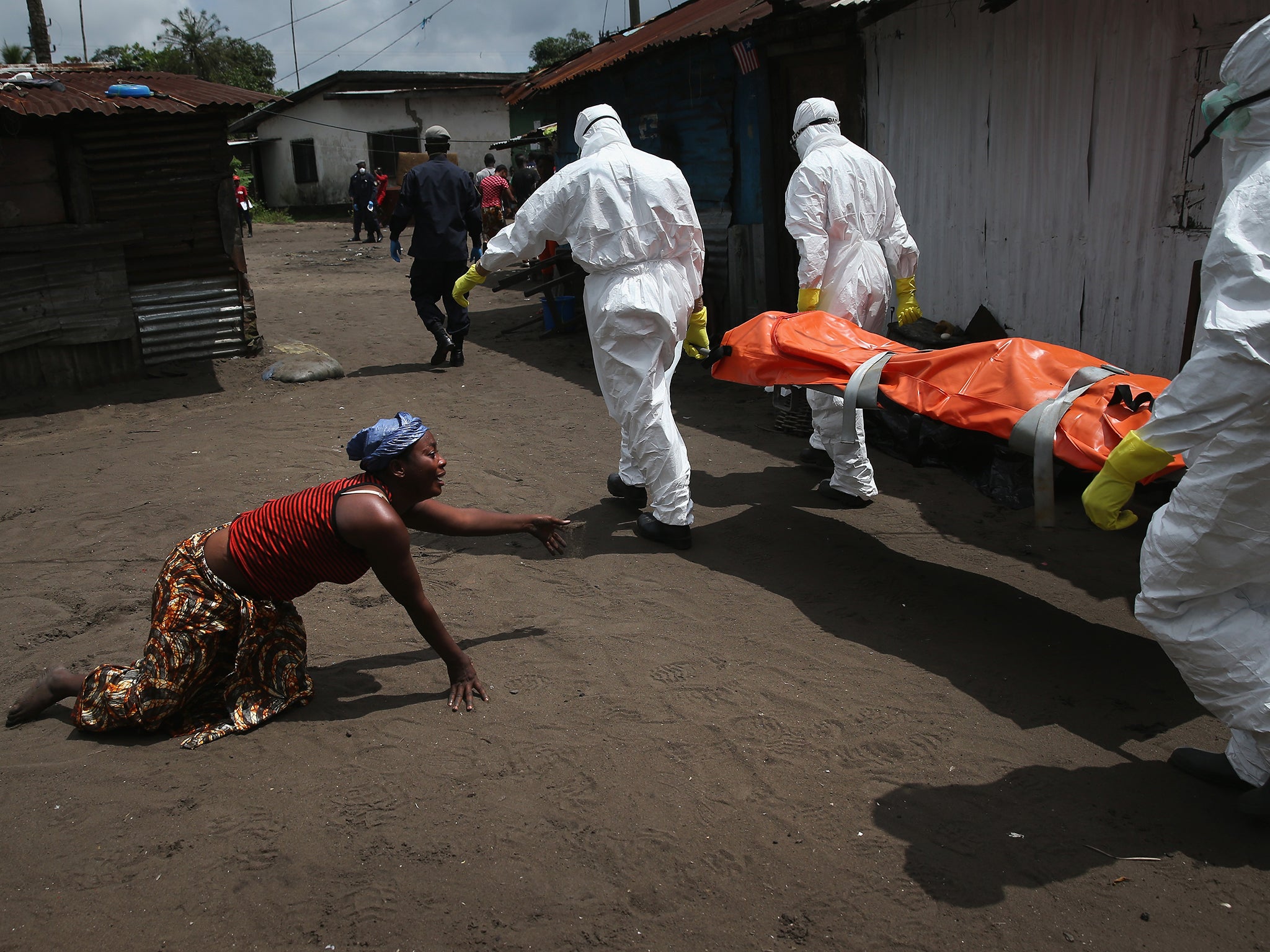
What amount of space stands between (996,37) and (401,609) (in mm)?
5640

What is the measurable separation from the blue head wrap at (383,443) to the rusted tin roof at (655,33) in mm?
6225

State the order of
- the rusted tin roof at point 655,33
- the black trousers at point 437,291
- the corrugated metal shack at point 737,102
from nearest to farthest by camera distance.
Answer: the corrugated metal shack at point 737,102
the rusted tin roof at point 655,33
the black trousers at point 437,291

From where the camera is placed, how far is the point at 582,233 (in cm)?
469

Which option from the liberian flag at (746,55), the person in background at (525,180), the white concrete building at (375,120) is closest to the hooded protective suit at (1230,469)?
the liberian flag at (746,55)

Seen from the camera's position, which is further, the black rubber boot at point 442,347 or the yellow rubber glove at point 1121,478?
the black rubber boot at point 442,347

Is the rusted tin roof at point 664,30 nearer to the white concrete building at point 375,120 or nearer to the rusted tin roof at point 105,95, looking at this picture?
the rusted tin roof at point 105,95

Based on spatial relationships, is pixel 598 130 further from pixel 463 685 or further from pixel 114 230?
pixel 114 230

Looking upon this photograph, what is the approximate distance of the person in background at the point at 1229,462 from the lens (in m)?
2.37

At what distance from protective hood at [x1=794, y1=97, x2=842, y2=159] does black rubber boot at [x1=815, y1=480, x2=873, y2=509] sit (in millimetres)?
1971

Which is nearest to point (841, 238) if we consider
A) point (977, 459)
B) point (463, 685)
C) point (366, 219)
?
point (977, 459)

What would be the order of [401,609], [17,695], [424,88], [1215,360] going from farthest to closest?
[424,88]
[401,609]
[17,695]
[1215,360]

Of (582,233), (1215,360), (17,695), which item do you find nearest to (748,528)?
(582,233)

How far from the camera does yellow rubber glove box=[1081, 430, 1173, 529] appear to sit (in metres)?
2.72

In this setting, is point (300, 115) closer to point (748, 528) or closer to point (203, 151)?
point (203, 151)
